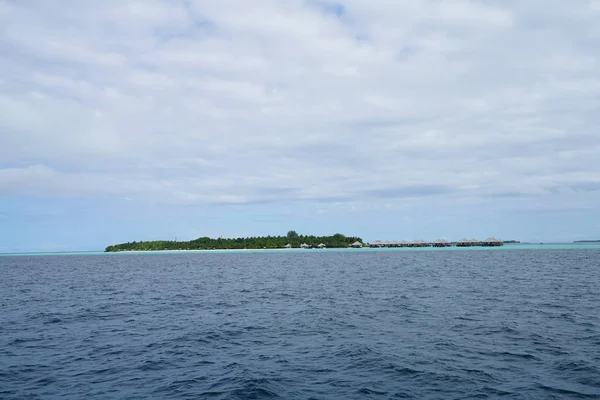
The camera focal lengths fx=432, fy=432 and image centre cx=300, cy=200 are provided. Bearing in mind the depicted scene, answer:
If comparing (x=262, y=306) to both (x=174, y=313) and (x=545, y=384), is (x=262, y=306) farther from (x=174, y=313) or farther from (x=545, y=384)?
(x=545, y=384)

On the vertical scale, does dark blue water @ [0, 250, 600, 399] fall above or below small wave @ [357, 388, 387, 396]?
above

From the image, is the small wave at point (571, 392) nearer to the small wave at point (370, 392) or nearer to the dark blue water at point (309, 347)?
the dark blue water at point (309, 347)

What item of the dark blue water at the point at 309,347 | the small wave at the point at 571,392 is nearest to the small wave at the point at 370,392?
the dark blue water at the point at 309,347

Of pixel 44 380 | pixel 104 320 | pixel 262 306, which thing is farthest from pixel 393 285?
pixel 44 380

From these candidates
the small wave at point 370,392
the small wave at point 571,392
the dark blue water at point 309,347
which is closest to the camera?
the small wave at point 571,392

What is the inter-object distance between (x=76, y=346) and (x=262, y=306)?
725 inches

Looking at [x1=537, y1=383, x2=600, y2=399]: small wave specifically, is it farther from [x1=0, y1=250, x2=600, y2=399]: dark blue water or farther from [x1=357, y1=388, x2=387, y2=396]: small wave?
[x1=357, y1=388, x2=387, y2=396]: small wave

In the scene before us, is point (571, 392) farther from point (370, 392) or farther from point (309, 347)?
point (309, 347)

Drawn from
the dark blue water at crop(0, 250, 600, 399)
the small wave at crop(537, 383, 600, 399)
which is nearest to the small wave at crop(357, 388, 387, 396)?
the dark blue water at crop(0, 250, 600, 399)

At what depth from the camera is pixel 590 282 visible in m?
57.6

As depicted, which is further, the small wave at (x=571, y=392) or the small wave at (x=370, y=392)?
the small wave at (x=370, y=392)

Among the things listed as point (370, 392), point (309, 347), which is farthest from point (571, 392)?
point (309, 347)

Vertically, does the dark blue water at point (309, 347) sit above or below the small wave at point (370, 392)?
above

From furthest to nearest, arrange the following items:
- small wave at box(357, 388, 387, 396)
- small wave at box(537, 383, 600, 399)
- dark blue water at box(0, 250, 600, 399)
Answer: dark blue water at box(0, 250, 600, 399) → small wave at box(357, 388, 387, 396) → small wave at box(537, 383, 600, 399)
